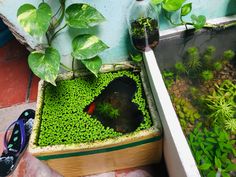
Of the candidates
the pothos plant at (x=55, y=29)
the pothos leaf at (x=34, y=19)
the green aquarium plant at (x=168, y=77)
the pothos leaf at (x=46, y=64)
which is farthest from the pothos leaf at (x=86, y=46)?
the green aquarium plant at (x=168, y=77)

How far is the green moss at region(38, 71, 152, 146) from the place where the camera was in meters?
1.09

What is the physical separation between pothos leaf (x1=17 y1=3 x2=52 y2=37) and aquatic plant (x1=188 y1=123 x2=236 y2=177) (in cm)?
68

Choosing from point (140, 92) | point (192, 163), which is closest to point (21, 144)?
point (140, 92)

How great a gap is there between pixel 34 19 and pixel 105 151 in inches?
22.7

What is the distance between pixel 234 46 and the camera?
1.26 metres

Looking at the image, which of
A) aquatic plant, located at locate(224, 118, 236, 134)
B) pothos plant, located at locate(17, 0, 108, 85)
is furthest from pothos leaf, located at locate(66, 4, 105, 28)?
aquatic plant, located at locate(224, 118, 236, 134)

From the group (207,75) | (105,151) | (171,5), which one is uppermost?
(171,5)

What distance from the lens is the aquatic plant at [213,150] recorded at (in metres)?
0.92

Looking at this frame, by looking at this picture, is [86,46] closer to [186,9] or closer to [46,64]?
[46,64]

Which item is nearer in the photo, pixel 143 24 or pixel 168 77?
pixel 143 24

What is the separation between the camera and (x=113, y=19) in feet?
3.67

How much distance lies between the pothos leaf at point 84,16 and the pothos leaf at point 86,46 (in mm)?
84

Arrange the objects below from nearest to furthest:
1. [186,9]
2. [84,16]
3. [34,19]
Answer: [34,19] < [84,16] < [186,9]

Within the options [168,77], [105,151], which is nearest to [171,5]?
[168,77]
